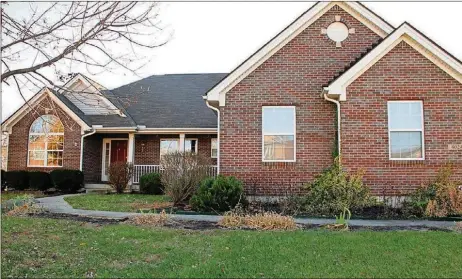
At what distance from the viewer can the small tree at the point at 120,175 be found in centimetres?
1831

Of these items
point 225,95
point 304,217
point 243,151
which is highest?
point 225,95

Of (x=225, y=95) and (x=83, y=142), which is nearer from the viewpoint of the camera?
(x=225, y=95)

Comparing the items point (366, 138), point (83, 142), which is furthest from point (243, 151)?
point (83, 142)

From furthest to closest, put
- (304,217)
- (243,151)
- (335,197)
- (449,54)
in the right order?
1. (243,151)
2. (449,54)
3. (335,197)
4. (304,217)

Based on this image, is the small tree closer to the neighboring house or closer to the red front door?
the red front door

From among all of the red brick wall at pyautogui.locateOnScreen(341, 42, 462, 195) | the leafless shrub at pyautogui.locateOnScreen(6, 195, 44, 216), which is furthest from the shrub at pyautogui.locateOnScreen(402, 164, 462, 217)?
the leafless shrub at pyautogui.locateOnScreen(6, 195, 44, 216)

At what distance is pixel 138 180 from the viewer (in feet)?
65.8

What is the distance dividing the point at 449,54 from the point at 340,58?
323 cm

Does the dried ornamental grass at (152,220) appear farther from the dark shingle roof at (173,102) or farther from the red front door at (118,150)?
the red front door at (118,150)

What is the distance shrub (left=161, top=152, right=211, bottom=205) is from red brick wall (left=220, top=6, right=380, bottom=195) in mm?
893

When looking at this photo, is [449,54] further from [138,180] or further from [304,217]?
[138,180]

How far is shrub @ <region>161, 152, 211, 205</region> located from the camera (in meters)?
12.7

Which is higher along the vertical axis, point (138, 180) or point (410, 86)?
point (410, 86)

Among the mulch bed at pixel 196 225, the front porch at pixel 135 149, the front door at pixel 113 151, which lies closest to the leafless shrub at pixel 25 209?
the mulch bed at pixel 196 225
